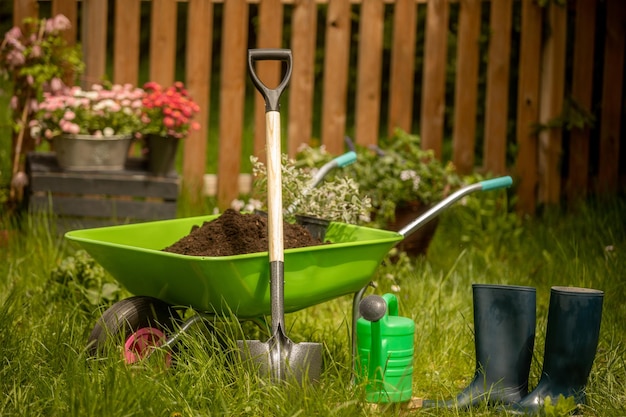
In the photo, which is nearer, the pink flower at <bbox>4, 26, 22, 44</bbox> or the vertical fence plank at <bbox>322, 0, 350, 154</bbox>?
the pink flower at <bbox>4, 26, 22, 44</bbox>

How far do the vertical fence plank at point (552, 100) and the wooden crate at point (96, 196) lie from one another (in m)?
2.26

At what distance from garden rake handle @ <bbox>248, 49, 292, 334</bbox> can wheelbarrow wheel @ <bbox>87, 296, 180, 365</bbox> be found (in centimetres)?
35

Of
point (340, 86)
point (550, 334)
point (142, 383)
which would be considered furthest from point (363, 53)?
point (142, 383)

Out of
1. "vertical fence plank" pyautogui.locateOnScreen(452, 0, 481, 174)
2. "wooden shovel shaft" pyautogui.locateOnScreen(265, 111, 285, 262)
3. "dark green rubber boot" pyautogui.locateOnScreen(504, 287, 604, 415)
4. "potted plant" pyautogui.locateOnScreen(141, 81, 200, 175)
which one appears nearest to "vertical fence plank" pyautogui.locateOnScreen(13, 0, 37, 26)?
"potted plant" pyautogui.locateOnScreen(141, 81, 200, 175)

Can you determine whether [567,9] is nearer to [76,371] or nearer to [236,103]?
[236,103]

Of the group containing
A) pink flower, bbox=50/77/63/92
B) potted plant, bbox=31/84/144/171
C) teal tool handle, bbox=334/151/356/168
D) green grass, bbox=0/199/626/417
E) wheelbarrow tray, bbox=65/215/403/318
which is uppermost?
pink flower, bbox=50/77/63/92

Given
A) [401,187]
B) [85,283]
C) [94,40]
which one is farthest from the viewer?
[94,40]

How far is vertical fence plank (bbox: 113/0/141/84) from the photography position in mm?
5191

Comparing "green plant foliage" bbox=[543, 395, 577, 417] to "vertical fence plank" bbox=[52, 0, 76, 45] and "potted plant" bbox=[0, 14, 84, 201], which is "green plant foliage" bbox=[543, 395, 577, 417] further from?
"vertical fence plank" bbox=[52, 0, 76, 45]

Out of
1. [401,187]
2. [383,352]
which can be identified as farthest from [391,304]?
[401,187]

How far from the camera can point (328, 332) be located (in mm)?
3400

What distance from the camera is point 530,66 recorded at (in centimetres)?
559

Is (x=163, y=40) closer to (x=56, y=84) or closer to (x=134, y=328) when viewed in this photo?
(x=56, y=84)

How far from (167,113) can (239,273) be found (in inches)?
91.1
